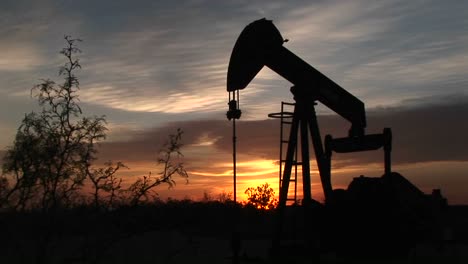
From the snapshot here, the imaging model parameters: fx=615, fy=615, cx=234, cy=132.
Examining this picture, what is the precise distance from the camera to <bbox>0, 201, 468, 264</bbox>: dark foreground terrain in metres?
9.59

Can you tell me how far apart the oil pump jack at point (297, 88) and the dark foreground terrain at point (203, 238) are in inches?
35.8

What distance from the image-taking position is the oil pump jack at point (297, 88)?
14.2 m

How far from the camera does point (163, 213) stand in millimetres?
9789

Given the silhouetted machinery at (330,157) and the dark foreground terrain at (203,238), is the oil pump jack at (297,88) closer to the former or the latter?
the silhouetted machinery at (330,157)

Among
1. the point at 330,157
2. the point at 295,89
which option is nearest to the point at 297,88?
the point at 295,89

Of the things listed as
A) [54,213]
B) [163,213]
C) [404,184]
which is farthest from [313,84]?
[54,213]

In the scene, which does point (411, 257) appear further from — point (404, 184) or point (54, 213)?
point (54, 213)

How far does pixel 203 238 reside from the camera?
882 inches

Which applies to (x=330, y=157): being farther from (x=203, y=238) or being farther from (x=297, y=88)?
(x=203, y=238)

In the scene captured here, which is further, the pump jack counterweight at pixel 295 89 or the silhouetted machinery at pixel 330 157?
the pump jack counterweight at pixel 295 89

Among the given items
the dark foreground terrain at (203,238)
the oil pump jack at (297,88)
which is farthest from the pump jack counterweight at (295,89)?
the dark foreground terrain at (203,238)

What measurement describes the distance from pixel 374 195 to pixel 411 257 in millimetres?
1922

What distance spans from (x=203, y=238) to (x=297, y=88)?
9614mm

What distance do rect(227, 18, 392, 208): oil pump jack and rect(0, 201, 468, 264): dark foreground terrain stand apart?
91cm
